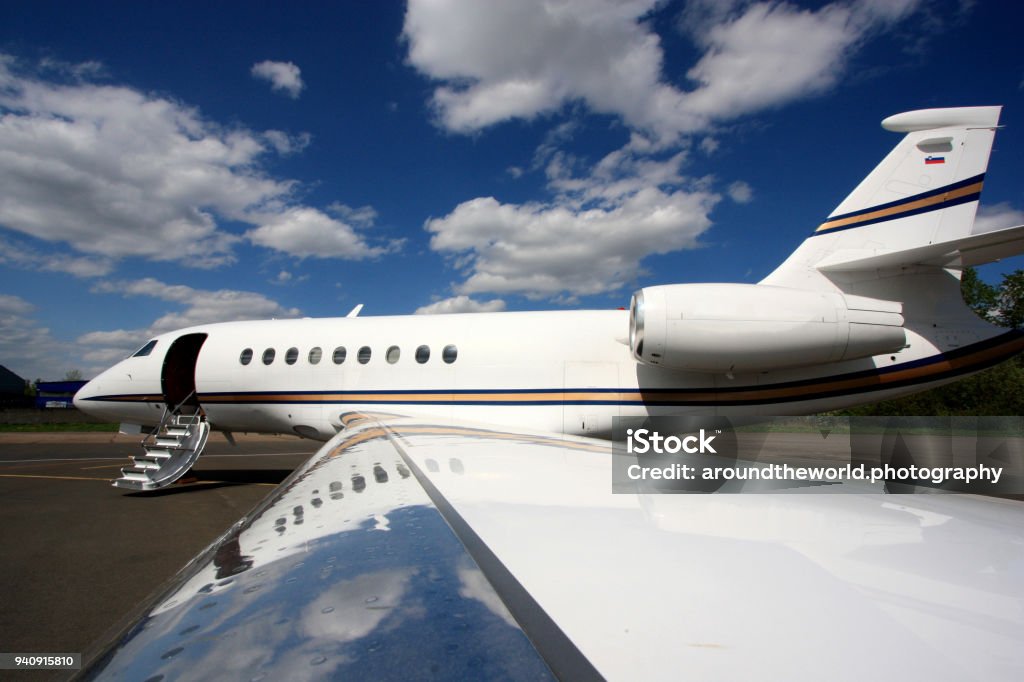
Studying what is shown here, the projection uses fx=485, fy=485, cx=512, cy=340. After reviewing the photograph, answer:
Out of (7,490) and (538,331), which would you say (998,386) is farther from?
(7,490)

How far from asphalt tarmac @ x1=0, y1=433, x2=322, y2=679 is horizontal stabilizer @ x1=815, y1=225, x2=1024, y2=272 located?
22.4ft

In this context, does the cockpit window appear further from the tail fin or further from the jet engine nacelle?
the tail fin

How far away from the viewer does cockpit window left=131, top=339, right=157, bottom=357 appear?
934 centimetres

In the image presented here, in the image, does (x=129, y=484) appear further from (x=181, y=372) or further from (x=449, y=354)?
(x=449, y=354)

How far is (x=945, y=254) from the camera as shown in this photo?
5.33 metres

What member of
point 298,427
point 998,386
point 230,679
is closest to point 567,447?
point 230,679

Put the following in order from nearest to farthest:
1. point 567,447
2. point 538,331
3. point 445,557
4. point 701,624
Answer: point 701,624
point 445,557
point 567,447
point 538,331

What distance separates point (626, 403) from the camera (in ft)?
21.0

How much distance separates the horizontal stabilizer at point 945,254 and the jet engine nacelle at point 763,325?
687mm

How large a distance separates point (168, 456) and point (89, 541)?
3121 mm

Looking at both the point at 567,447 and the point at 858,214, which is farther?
the point at 858,214

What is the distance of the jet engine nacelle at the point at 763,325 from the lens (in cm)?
512

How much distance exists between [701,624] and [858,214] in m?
7.26

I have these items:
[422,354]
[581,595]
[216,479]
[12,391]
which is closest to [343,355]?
[422,354]
